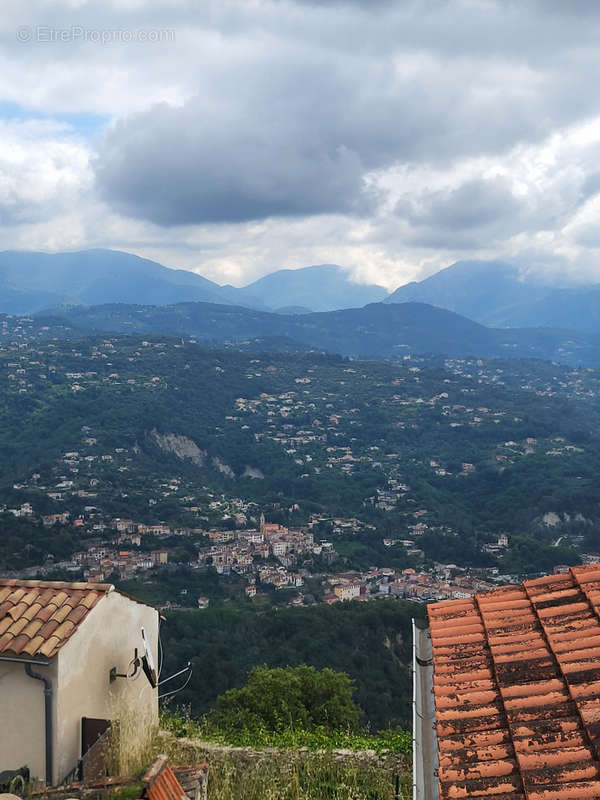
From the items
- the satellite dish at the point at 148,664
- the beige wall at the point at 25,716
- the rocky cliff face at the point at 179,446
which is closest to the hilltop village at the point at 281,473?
the rocky cliff face at the point at 179,446

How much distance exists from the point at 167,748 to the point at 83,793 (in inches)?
69.3

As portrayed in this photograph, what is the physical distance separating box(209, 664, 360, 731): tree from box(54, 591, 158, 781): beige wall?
138 inches

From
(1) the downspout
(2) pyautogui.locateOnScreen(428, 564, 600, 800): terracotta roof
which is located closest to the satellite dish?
(1) the downspout

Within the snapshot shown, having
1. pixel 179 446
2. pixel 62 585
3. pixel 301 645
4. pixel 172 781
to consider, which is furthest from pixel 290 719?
→ pixel 179 446

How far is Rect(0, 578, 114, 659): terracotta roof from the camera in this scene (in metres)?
4.22

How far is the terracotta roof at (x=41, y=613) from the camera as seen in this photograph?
4219mm

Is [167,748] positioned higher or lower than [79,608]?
lower

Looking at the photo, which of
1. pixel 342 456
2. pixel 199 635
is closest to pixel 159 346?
pixel 342 456

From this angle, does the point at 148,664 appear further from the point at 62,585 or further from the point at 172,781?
the point at 172,781

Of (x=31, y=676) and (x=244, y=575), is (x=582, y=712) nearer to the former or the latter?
(x=31, y=676)

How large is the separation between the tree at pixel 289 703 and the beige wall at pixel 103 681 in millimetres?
3516

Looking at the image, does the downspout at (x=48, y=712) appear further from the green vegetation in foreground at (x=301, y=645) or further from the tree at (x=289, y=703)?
the green vegetation in foreground at (x=301, y=645)

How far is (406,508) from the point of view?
65875 mm

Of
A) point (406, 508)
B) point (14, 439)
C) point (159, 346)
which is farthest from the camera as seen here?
point (159, 346)
